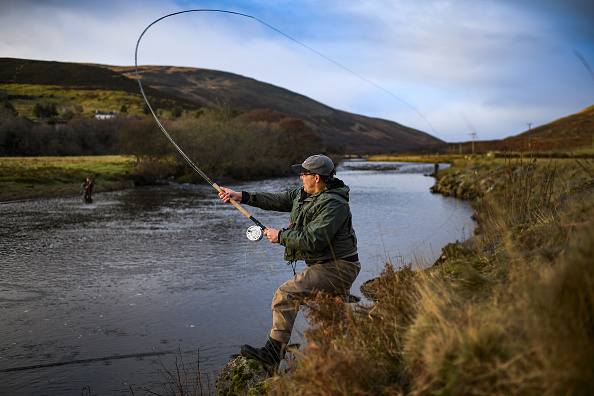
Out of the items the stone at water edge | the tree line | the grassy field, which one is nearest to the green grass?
the tree line

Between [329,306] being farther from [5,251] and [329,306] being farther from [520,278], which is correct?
[5,251]

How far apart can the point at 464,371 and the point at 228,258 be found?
9387 millimetres

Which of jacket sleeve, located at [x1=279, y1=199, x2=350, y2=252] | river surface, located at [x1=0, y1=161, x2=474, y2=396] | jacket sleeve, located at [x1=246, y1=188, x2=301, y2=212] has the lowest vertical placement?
river surface, located at [x1=0, y1=161, x2=474, y2=396]

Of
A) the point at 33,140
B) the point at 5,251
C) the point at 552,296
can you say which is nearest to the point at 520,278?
the point at 552,296

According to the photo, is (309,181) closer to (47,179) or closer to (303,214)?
(303,214)

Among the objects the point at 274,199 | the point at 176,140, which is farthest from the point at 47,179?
the point at 274,199

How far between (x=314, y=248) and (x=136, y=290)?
217 inches

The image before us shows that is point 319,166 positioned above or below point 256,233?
above

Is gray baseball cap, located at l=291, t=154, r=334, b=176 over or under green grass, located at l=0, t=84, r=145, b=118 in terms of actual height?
under

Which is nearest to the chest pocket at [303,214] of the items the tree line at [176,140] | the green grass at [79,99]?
the tree line at [176,140]

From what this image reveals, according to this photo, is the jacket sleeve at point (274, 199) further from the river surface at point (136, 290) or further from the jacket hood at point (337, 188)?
the river surface at point (136, 290)

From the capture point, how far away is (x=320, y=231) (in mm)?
4062

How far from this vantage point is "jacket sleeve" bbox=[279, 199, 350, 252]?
4.07 meters

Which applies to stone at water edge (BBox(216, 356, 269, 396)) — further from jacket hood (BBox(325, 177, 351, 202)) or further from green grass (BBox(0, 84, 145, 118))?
green grass (BBox(0, 84, 145, 118))
